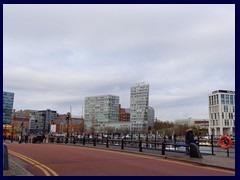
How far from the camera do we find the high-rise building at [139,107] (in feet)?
482

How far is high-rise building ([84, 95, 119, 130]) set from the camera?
6816 inches

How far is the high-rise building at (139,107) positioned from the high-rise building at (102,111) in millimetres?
22904

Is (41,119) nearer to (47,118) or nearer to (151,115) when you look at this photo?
(47,118)

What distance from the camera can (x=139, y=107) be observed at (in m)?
151

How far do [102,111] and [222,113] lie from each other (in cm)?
6840

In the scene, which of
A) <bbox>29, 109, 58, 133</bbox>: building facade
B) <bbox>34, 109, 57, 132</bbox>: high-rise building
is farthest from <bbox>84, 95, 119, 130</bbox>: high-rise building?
<bbox>29, 109, 58, 133</bbox>: building facade

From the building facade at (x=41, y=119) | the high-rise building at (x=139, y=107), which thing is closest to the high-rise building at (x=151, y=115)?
the high-rise building at (x=139, y=107)

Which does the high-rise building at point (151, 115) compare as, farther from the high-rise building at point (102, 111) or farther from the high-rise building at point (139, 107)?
the high-rise building at point (102, 111)
